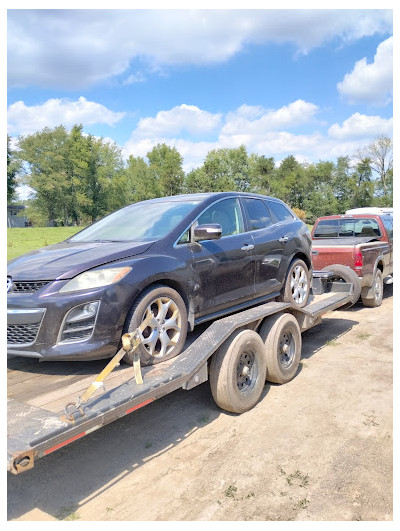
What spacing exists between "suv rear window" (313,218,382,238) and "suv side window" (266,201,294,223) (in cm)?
428

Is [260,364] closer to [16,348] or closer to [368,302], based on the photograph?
[16,348]

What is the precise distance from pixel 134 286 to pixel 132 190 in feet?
234

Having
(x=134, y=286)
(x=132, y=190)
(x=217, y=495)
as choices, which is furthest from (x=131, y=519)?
(x=132, y=190)

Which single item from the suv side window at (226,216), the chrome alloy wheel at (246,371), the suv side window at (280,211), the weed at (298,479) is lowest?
the weed at (298,479)

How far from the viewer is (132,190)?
239ft

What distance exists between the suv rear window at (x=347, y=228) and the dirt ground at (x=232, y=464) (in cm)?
558

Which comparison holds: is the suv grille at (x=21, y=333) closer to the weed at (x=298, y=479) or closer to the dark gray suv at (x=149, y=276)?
the dark gray suv at (x=149, y=276)

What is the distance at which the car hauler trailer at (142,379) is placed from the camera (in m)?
2.61

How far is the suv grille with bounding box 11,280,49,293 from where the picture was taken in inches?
130

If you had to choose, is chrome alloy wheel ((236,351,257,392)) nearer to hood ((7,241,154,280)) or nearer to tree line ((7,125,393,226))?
hood ((7,241,154,280))

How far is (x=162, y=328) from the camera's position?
3662 millimetres

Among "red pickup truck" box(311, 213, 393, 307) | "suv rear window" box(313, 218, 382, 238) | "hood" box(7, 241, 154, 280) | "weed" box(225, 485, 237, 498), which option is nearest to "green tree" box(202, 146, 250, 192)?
"suv rear window" box(313, 218, 382, 238)

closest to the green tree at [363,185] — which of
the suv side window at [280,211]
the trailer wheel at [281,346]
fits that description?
the suv side window at [280,211]

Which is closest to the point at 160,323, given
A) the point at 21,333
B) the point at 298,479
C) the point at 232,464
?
the point at 21,333
